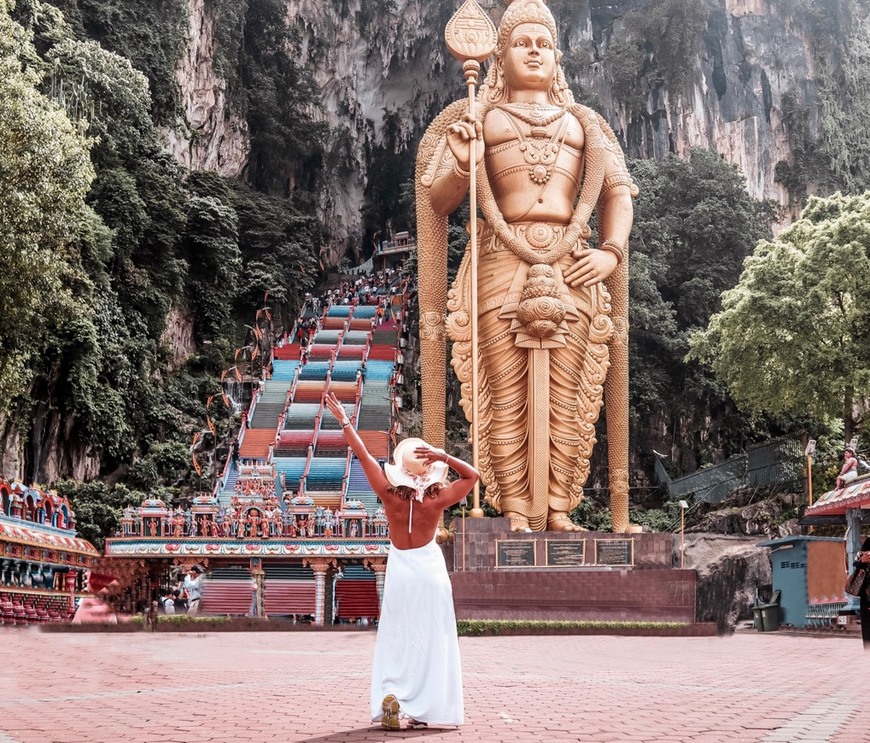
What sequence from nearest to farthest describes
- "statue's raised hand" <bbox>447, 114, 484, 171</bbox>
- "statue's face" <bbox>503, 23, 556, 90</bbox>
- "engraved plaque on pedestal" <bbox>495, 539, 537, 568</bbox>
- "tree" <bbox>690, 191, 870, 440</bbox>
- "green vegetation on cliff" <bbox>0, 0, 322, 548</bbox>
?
"engraved plaque on pedestal" <bbox>495, 539, 537, 568</bbox>
"statue's raised hand" <bbox>447, 114, 484, 171</bbox>
"statue's face" <bbox>503, 23, 556, 90</bbox>
"green vegetation on cliff" <bbox>0, 0, 322, 548</bbox>
"tree" <bbox>690, 191, 870, 440</bbox>

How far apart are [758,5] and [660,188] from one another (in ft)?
34.0

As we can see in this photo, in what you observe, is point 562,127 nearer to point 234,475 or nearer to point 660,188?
point 234,475

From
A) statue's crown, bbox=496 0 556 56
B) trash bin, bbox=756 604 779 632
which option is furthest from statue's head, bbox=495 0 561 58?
trash bin, bbox=756 604 779 632

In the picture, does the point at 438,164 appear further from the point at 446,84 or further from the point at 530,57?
the point at 446,84

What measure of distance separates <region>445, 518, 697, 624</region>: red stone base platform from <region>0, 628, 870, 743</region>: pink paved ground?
2.08 metres

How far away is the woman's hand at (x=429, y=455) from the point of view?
4.48 m

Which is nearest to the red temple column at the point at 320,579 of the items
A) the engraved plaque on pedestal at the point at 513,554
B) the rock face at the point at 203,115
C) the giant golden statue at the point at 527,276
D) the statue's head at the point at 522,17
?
the giant golden statue at the point at 527,276

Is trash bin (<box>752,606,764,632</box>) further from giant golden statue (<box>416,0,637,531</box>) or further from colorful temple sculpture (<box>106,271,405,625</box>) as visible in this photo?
colorful temple sculpture (<box>106,271,405,625</box>)

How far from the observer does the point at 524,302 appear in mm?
13453

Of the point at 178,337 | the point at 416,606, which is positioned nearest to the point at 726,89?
the point at 178,337

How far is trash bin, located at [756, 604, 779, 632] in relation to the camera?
12.6m

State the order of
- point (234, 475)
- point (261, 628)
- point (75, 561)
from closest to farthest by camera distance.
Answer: point (261, 628) → point (75, 561) → point (234, 475)

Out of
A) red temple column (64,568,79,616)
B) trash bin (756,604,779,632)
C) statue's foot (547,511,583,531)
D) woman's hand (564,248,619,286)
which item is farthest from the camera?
red temple column (64,568,79,616)

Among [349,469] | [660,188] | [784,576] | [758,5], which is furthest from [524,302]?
[758,5]
